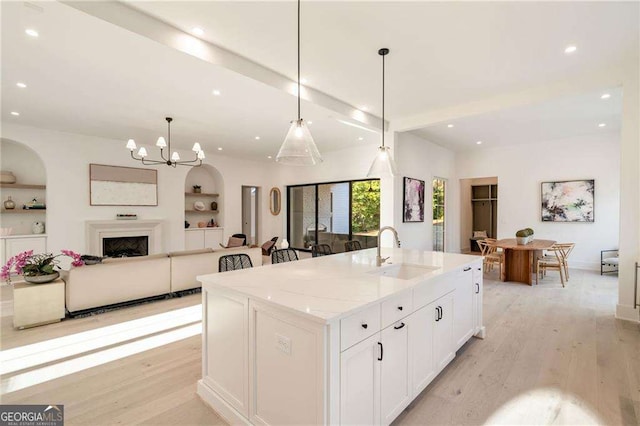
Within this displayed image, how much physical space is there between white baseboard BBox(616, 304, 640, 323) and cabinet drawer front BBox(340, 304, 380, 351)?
13.0 ft

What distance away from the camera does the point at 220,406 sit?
6.52 feet

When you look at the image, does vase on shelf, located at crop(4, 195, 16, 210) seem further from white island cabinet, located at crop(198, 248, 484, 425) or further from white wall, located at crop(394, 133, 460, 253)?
white wall, located at crop(394, 133, 460, 253)

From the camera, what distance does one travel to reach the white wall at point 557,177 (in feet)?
21.5

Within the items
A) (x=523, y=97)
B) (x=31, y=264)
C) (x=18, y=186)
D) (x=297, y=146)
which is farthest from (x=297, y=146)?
(x=18, y=186)

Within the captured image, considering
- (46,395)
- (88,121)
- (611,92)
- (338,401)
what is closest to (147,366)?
(46,395)

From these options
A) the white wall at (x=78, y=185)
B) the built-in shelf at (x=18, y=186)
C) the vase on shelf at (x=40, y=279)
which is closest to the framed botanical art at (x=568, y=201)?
the white wall at (x=78, y=185)

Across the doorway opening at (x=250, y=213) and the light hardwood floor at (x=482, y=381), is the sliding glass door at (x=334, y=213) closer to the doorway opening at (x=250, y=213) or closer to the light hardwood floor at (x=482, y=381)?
the doorway opening at (x=250, y=213)

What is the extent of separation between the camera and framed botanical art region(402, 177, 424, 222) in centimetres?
626

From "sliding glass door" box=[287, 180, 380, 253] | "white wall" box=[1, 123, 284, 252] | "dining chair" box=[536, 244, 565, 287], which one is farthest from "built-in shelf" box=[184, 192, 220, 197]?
"dining chair" box=[536, 244, 565, 287]

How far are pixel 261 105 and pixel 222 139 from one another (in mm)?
2548

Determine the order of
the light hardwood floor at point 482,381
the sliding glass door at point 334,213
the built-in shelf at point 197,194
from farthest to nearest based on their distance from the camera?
the built-in shelf at point 197,194
the sliding glass door at point 334,213
the light hardwood floor at point 482,381

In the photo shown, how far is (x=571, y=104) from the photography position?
4.86 meters

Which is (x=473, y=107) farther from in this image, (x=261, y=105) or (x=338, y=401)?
(x=338, y=401)

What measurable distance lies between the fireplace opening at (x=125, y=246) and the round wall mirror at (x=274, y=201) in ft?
11.9
